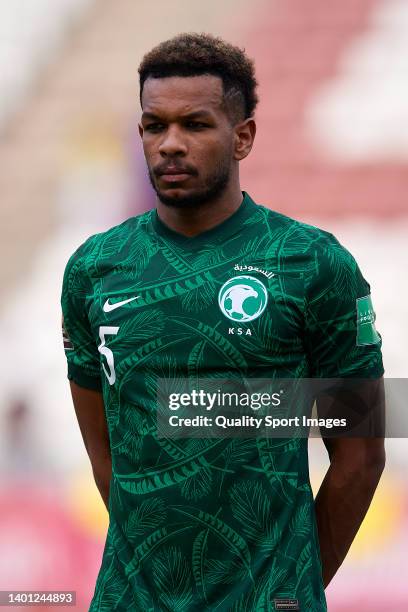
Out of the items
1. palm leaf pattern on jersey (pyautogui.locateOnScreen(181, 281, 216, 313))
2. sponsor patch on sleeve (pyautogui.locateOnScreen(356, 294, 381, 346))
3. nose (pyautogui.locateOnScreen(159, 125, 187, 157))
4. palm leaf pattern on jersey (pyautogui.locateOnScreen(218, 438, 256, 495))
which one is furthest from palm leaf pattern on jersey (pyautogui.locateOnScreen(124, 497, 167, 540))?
nose (pyautogui.locateOnScreen(159, 125, 187, 157))

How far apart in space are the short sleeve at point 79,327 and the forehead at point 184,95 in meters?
0.32

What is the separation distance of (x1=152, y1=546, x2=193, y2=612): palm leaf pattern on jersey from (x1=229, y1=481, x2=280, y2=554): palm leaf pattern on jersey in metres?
0.12

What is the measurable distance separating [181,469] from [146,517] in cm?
10

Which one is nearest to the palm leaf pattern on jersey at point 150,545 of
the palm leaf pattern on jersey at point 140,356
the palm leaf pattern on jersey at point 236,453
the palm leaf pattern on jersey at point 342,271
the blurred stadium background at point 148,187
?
the palm leaf pattern on jersey at point 236,453

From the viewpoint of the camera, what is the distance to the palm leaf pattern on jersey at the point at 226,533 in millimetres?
1804

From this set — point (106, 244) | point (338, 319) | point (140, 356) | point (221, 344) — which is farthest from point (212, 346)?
point (106, 244)

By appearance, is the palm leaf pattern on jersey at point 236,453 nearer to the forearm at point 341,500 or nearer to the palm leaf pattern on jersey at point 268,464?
the palm leaf pattern on jersey at point 268,464

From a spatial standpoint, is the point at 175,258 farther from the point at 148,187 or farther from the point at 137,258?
the point at 148,187

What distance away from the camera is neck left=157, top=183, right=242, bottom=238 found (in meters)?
1.94

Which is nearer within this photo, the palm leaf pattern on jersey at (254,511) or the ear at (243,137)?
the palm leaf pattern on jersey at (254,511)

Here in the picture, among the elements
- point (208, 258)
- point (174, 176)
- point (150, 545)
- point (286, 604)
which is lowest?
point (286, 604)

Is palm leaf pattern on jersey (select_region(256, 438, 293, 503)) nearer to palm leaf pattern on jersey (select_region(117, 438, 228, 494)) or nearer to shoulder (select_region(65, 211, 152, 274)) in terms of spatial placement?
palm leaf pattern on jersey (select_region(117, 438, 228, 494))

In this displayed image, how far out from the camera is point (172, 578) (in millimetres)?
1814

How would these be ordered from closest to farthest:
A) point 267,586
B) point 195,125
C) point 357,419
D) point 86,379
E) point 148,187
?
point 267,586, point 195,125, point 357,419, point 86,379, point 148,187
